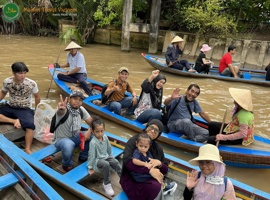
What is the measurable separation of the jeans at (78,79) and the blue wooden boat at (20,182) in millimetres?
3482

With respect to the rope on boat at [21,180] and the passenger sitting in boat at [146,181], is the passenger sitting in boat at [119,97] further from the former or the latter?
the rope on boat at [21,180]

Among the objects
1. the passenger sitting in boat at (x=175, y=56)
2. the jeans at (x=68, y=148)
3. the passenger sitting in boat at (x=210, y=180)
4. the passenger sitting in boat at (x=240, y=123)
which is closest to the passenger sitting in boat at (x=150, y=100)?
the passenger sitting in boat at (x=240, y=123)

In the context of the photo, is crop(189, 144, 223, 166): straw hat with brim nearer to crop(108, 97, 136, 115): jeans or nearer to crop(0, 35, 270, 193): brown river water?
crop(0, 35, 270, 193): brown river water

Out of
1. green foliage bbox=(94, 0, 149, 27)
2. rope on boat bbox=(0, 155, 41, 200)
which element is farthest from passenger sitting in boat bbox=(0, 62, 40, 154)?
green foliage bbox=(94, 0, 149, 27)

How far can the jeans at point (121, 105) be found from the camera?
19.0ft

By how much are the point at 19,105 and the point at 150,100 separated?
2237mm

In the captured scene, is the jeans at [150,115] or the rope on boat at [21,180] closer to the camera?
the rope on boat at [21,180]

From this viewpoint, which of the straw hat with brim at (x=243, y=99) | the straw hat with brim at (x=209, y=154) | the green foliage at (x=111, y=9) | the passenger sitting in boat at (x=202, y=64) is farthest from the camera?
the green foliage at (x=111, y=9)

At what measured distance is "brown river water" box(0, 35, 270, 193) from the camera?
5043 millimetres

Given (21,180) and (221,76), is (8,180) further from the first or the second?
(221,76)

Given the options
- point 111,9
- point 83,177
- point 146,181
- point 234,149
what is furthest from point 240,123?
point 111,9

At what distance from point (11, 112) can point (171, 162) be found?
2.52 metres

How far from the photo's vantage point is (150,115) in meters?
5.19

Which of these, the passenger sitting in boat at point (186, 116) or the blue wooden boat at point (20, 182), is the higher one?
the passenger sitting in boat at point (186, 116)
